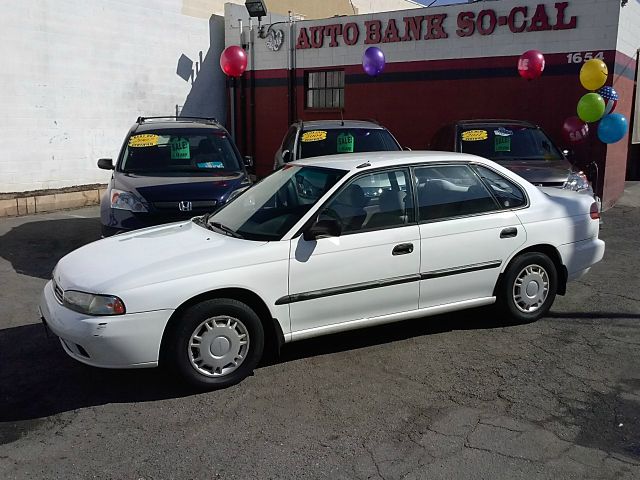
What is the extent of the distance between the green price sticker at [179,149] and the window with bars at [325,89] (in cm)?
733

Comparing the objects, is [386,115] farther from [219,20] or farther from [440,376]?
[440,376]

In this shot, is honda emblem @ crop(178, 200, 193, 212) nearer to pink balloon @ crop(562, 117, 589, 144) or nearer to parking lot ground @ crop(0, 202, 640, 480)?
parking lot ground @ crop(0, 202, 640, 480)

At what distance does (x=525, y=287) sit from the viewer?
5.68 metres

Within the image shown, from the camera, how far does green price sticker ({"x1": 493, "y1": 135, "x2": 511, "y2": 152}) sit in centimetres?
977

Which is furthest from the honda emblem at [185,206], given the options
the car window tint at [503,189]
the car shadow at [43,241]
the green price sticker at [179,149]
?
the car window tint at [503,189]

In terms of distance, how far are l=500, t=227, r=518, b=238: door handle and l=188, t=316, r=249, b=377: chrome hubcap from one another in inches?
91.7

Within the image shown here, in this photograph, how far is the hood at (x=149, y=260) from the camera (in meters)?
4.28

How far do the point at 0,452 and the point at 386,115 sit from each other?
38.8ft

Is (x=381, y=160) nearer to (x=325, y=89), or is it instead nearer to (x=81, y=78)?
(x=81, y=78)

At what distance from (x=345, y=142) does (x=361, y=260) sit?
470 cm

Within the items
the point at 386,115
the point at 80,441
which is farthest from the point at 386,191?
the point at 386,115

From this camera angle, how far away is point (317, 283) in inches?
185

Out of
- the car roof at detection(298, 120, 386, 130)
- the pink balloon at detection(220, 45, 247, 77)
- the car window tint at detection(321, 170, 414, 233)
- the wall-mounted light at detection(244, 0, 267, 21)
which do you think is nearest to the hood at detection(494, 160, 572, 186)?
the car roof at detection(298, 120, 386, 130)

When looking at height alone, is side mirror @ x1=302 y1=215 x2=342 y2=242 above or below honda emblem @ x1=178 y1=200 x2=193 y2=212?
above
